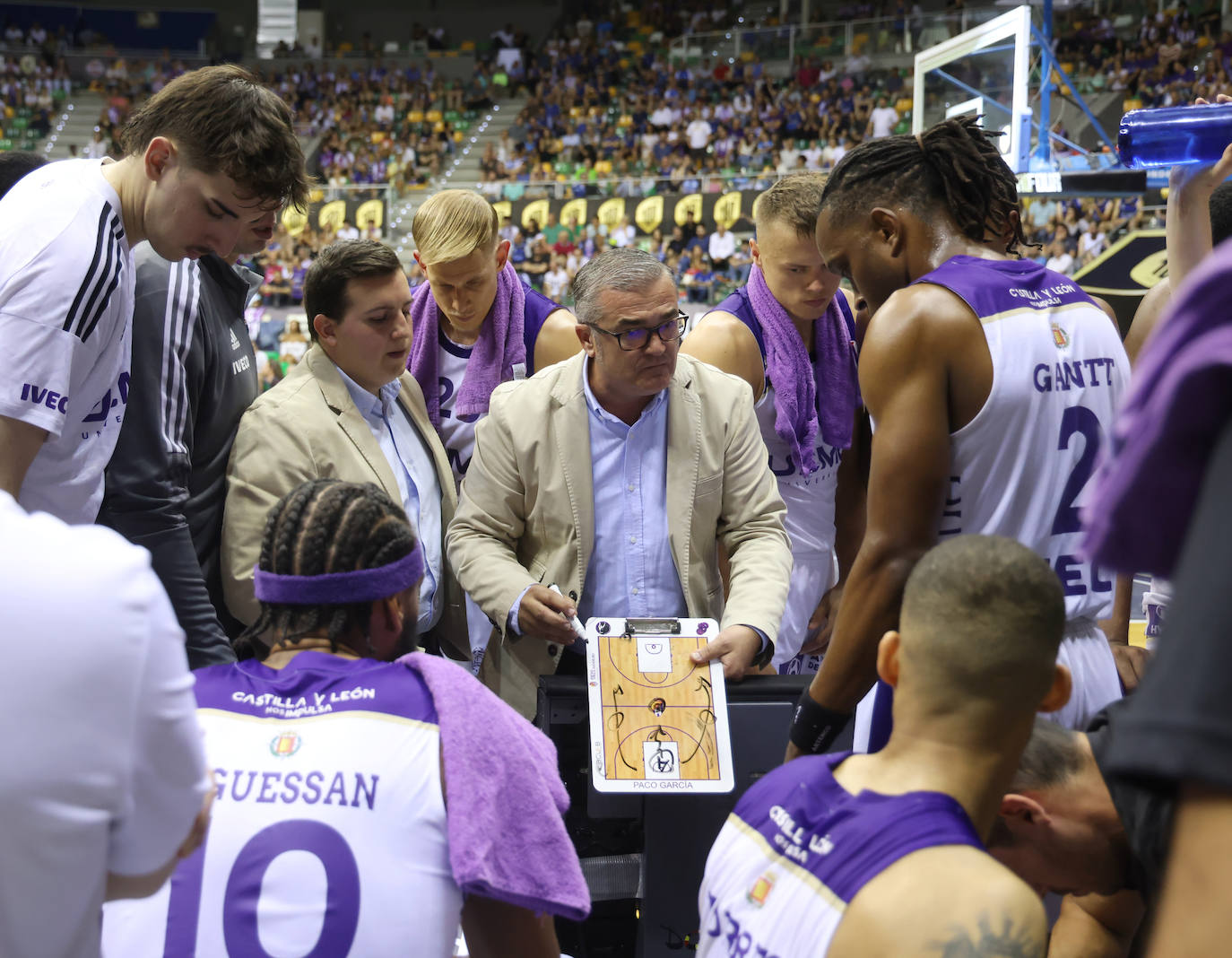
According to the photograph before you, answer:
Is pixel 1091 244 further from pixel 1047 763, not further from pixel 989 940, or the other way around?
pixel 989 940

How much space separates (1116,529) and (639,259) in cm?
248

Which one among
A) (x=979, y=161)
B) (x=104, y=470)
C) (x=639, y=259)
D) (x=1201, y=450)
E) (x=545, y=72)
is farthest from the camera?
(x=545, y=72)

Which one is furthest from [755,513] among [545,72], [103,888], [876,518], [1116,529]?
[545,72]

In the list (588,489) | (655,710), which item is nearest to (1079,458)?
(655,710)

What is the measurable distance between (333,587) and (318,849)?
0.40 meters

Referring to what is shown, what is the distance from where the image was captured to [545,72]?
26.5 m

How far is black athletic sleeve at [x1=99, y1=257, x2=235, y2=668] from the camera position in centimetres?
253

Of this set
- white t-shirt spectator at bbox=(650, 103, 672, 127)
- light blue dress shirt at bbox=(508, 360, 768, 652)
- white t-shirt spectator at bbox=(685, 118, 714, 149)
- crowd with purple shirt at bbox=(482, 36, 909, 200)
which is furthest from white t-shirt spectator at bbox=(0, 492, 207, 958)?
white t-shirt spectator at bbox=(650, 103, 672, 127)

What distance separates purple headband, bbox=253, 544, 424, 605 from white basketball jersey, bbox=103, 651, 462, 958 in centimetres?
17

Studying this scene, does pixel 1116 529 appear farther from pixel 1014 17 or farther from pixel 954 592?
pixel 1014 17

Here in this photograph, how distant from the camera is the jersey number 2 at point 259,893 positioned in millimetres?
1527

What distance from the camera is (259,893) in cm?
154

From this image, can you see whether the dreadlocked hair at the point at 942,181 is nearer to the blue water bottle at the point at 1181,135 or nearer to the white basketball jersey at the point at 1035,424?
the white basketball jersey at the point at 1035,424

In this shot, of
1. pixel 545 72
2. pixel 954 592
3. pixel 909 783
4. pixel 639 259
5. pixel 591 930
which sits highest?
pixel 545 72
